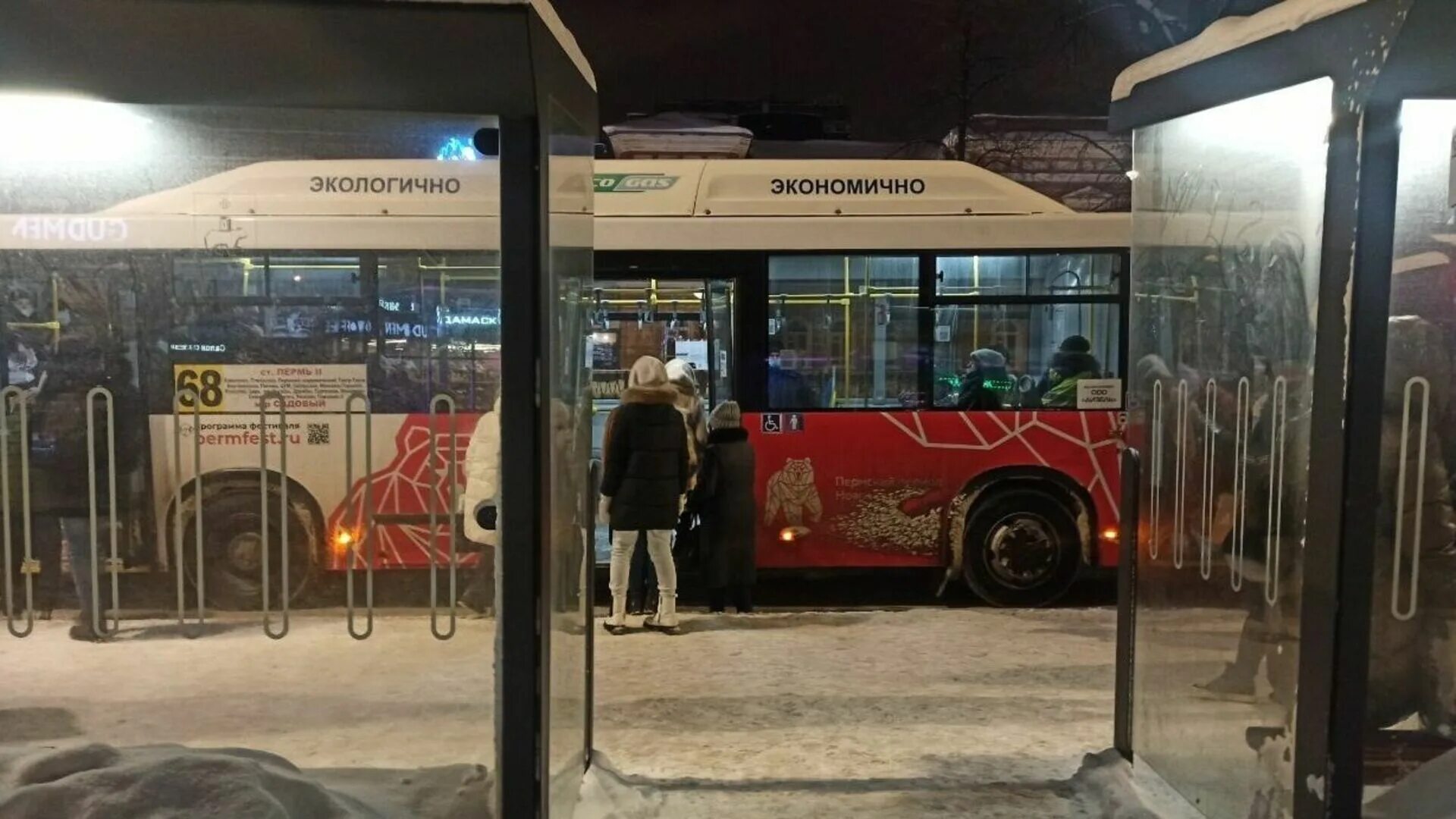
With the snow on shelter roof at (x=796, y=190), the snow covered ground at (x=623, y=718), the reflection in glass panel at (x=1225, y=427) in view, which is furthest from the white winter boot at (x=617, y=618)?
the reflection in glass panel at (x=1225, y=427)

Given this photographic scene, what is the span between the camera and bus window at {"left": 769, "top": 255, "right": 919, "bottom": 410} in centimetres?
866

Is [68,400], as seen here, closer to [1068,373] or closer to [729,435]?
[729,435]

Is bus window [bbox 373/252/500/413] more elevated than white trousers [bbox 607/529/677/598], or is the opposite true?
bus window [bbox 373/252/500/413]

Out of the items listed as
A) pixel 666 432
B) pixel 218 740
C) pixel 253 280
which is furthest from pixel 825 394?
pixel 218 740

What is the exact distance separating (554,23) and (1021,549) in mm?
6292

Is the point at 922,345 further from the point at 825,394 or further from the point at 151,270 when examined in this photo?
the point at 151,270

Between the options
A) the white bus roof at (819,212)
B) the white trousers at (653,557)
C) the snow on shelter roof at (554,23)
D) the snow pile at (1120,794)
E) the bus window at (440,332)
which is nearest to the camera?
the snow on shelter roof at (554,23)

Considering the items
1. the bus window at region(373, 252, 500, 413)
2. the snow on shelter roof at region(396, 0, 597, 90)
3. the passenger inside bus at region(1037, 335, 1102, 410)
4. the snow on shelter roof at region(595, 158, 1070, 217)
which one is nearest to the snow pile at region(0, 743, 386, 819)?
the bus window at region(373, 252, 500, 413)

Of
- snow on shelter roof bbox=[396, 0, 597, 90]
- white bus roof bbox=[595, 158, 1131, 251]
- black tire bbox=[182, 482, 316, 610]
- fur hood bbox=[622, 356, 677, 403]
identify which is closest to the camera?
snow on shelter roof bbox=[396, 0, 597, 90]

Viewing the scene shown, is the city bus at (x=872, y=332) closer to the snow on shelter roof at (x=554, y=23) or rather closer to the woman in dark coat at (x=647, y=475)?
the woman in dark coat at (x=647, y=475)

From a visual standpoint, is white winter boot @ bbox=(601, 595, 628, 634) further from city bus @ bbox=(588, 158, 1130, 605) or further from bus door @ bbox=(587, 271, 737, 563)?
city bus @ bbox=(588, 158, 1130, 605)

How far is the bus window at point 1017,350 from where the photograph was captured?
865cm

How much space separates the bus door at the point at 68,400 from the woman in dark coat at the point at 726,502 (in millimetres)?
4095

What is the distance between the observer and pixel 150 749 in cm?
422
